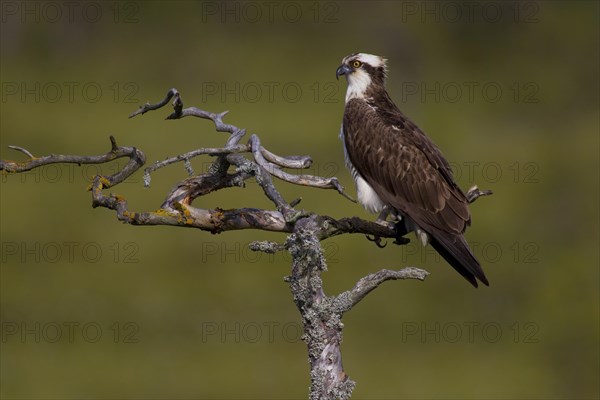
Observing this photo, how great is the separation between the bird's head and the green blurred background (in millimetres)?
5562

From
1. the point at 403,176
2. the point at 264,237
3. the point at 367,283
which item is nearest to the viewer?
the point at 367,283

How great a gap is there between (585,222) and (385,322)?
5892 millimetres

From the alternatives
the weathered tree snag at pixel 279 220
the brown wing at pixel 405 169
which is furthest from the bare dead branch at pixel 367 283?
the brown wing at pixel 405 169

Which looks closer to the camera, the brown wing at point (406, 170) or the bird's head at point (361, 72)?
the brown wing at point (406, 170)

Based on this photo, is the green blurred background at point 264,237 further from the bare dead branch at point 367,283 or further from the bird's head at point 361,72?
the bare dead branch at point 367,283

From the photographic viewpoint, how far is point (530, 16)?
111ft

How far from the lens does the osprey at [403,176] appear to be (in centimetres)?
959

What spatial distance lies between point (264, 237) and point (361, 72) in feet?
22.4

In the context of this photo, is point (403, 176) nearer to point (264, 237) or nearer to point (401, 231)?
point (401, 231)

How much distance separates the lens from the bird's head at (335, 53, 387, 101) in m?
10.7

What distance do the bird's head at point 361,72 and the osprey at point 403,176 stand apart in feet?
1.14

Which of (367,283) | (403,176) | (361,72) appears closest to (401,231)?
(403,176)

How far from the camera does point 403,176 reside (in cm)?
982

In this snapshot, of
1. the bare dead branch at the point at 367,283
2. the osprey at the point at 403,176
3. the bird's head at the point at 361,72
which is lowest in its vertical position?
the bare dead branch at the point at 367,283
